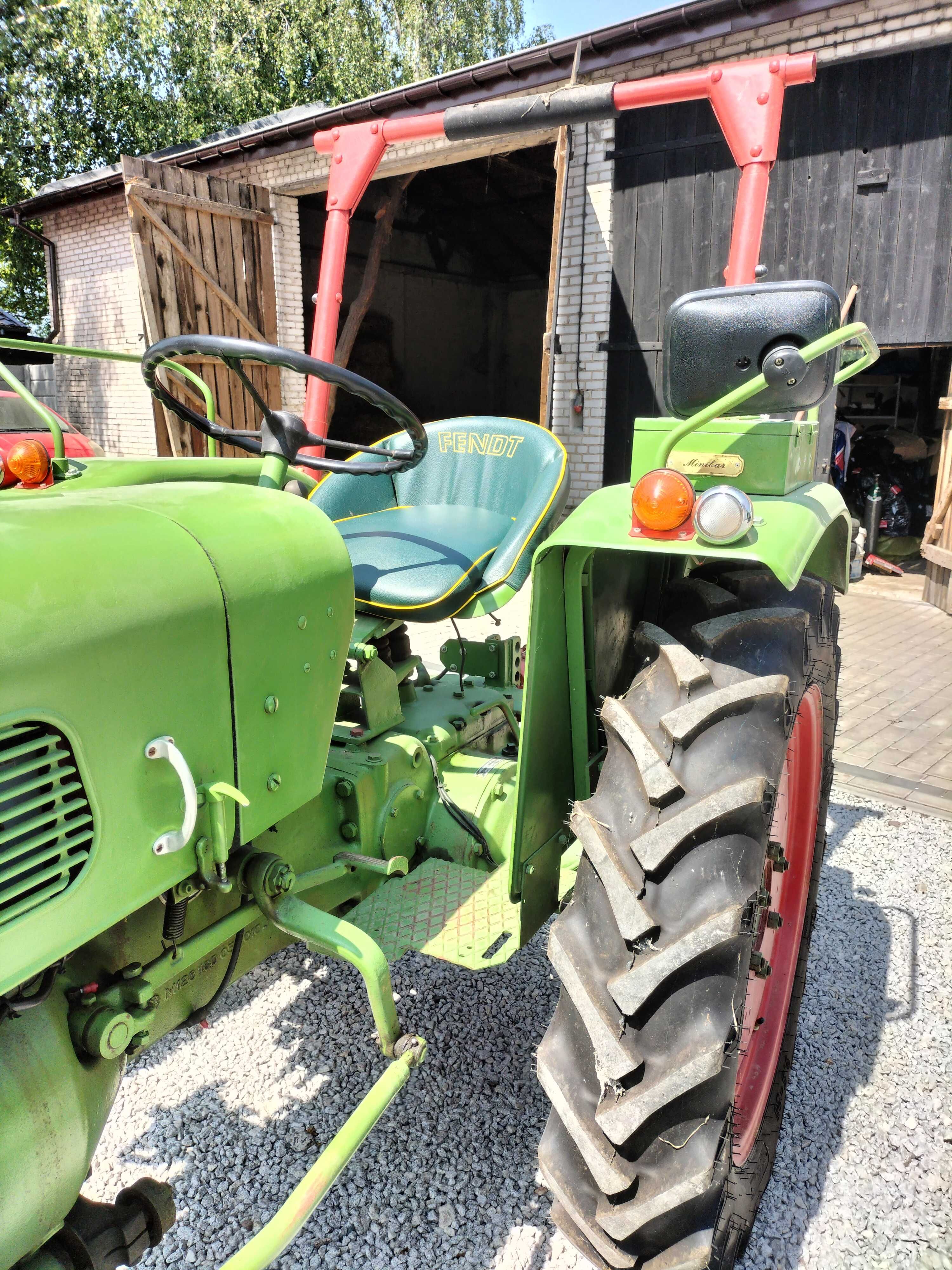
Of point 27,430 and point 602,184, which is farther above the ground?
point 602,184

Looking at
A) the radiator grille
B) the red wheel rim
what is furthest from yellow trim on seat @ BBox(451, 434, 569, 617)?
the radiator grille

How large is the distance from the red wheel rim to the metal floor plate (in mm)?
432

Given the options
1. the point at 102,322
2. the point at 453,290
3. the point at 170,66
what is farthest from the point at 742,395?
the point at 170,66

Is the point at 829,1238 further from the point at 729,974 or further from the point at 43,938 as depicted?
the point at 43,938

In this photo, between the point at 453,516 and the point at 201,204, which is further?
the point at 201,204

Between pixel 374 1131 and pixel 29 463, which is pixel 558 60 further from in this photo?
pixel 374 1131

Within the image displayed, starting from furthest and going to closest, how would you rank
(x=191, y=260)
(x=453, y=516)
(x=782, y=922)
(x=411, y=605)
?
1. (x=191, y=260)
2. (x=453, y=516)
3. (x=411, y=605)
4. (x=782, y=922)

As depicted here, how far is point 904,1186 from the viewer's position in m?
1.60

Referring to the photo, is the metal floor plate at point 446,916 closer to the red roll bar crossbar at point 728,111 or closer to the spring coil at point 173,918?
the spring coil at point 173,918

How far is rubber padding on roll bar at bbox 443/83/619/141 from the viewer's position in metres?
2.41

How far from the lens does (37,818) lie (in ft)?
3.01

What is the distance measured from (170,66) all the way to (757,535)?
1952cm

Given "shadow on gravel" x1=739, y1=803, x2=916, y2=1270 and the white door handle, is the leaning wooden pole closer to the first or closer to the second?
"shadow on gravel" x1=739, y1=803, x2=916, y2=1270

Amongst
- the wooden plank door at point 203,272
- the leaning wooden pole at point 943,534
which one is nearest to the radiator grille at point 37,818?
the wooden plank door at point 203,272
